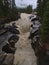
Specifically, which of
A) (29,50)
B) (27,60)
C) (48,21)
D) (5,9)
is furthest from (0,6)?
(48,21)

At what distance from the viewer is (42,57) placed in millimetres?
6125

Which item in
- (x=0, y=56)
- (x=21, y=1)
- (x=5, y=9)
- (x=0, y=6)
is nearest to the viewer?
(x=0, y=56)

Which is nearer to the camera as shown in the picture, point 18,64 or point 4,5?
point 18,64

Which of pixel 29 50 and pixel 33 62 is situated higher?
pixel 33 62

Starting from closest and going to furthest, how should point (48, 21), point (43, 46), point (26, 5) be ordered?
point (43, 46) < point (48, 21) < point (26, 5)

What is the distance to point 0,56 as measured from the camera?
273 inches

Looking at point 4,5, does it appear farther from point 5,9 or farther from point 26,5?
point 26,5

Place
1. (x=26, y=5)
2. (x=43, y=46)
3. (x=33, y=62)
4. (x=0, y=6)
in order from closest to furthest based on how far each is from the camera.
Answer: (x=43, y=46), (x=33, y=62), (x=0, y=6), (x=26, y=5)

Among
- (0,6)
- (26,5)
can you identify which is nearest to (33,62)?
(0,6)

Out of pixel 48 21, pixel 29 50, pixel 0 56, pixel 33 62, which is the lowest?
pixel 29 50

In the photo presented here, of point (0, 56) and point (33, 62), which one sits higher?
point (0, 56)

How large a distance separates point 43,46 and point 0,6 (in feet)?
47.6

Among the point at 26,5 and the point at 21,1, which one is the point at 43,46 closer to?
the point at 21,1

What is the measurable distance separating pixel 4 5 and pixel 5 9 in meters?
0.42
